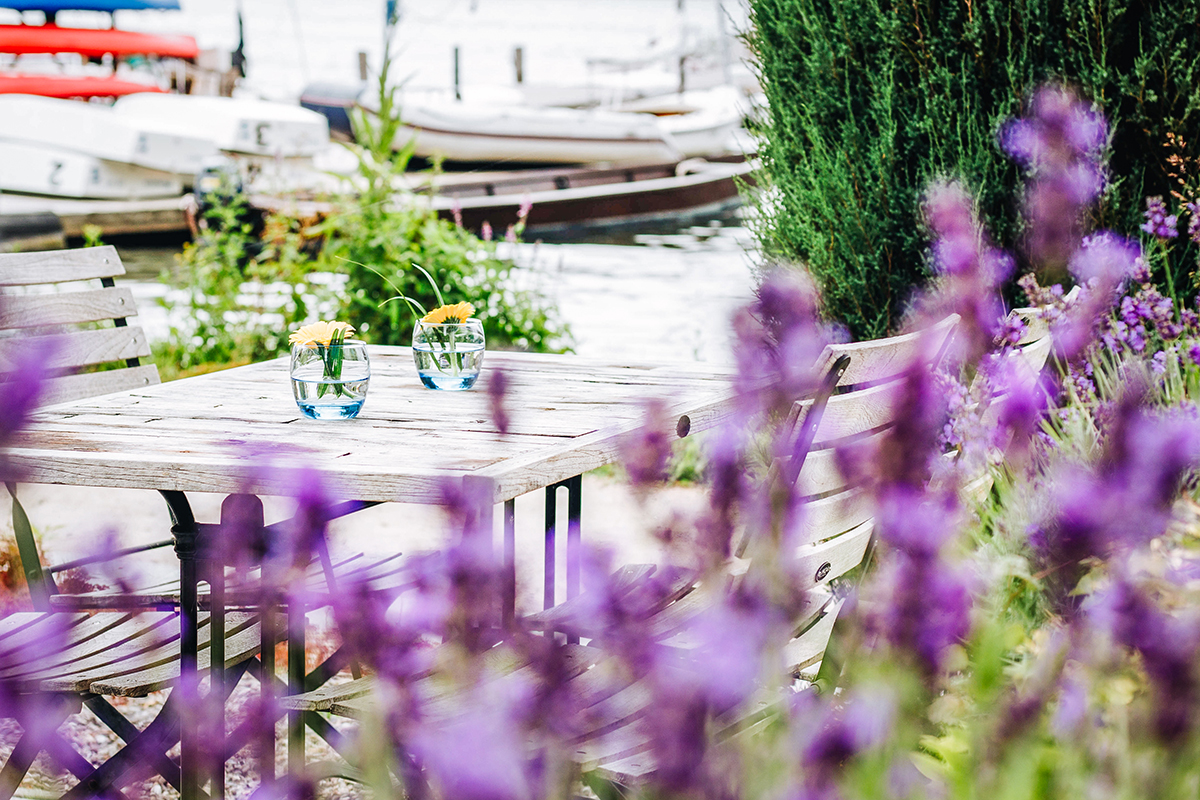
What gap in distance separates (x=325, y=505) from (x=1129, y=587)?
0.55m

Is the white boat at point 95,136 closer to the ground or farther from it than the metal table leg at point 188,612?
farther from it

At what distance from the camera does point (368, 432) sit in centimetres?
184

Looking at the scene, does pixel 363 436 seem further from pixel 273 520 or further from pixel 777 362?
pixel 273 520

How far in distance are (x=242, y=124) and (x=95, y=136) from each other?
162 cm

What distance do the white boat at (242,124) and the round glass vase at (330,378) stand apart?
11.8m

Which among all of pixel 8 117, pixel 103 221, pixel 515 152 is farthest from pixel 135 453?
pixel 515 152

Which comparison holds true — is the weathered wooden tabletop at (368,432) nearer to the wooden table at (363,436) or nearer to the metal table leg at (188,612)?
the wooden table at (363,436)

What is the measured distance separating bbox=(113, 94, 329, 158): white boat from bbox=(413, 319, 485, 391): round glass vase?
11.5 metres

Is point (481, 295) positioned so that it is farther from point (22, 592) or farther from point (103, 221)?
point (103, 221)

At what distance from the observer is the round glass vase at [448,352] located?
221cm

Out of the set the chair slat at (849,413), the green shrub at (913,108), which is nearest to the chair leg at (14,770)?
the chair slat at (849,413)

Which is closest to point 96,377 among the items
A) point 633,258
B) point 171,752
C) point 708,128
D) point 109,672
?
point 171,752

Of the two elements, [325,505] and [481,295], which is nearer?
[325,505]

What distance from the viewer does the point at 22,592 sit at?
3.03 metres
